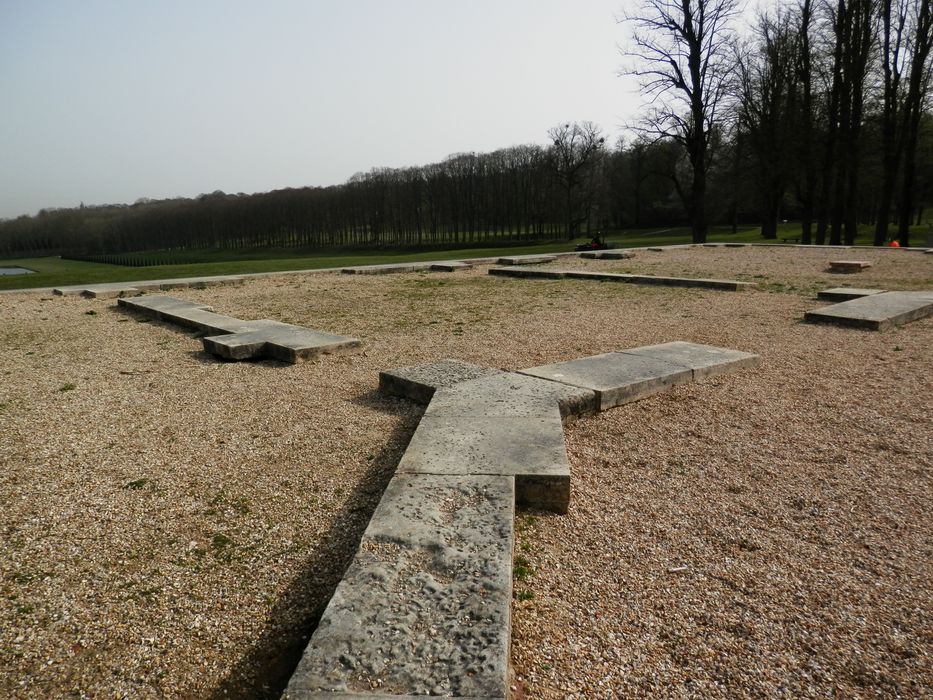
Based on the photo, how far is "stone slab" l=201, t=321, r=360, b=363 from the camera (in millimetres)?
6438

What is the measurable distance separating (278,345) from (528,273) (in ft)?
29.6

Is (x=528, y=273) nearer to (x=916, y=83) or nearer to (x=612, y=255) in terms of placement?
(x=612, y=255)

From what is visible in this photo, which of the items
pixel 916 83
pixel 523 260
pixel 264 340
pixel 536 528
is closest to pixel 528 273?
pixel 523 260

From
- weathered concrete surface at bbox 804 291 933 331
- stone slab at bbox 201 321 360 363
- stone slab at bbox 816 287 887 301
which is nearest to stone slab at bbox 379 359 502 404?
stone slab at bbox 201 321 360 363

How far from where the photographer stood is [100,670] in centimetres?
202

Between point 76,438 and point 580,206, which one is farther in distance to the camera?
point 580,206

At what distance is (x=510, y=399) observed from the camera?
427cm

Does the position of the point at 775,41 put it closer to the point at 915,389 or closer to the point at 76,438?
the point at 915,389

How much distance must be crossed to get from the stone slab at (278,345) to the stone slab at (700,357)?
3.14m

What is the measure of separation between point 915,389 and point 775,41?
103ft

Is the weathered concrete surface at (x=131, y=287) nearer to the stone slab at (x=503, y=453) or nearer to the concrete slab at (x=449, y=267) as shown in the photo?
the concrete slab at (x=449, y=267)

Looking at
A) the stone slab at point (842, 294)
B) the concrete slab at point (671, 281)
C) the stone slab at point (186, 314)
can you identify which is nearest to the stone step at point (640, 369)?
the stone slab at point (186, 314)

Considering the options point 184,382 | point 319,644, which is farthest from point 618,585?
point 184,382

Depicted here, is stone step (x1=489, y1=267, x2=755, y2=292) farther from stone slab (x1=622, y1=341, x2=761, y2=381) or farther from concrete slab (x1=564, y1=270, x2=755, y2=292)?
stone slab (x1=622, y1=341, x2=761, y2=381)
